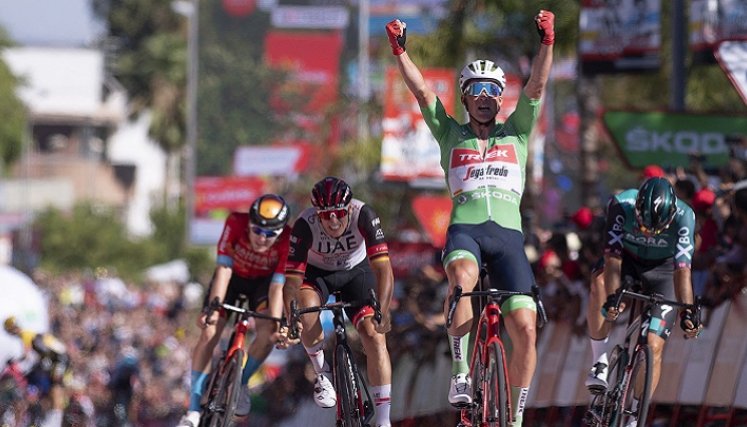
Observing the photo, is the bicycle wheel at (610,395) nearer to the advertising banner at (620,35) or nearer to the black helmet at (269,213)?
the black helmet at (269,213)

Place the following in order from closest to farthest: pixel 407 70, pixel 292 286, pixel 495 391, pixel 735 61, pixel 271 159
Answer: pixel 495 391 → pixel 407 70 → pixel 292 286 → pixel 735 61 → pixel 271 159

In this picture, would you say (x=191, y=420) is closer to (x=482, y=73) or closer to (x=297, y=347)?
(x=482, y=73)

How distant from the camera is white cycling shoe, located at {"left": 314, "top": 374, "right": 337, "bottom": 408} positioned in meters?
10.9

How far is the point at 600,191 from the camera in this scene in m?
24.7

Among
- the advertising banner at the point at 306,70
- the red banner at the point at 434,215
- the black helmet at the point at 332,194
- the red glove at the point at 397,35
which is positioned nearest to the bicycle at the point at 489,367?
A: the black helmet at the point at 332,194

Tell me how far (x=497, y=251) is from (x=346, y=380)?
1.55 m

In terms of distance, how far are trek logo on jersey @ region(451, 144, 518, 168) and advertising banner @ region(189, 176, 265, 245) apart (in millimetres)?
35508

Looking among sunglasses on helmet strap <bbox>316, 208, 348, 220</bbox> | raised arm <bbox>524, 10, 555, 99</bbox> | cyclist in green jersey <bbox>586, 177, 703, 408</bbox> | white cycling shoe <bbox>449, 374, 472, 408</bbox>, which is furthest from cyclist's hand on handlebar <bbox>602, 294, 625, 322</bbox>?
sunglasses on helmet strap <bbox>316, 208, 348, 220</bbox>

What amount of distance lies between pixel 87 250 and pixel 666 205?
7339 cm

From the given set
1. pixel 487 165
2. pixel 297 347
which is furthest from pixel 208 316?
pixel 297 347

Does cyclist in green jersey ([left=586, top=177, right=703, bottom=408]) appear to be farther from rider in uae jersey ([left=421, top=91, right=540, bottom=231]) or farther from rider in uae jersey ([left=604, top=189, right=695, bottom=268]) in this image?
rider in uae jersey ([left=421, top=91, right=540, bottom=231])

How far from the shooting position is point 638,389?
33.8 feet

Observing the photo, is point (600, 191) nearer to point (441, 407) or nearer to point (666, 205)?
point (441, 407)

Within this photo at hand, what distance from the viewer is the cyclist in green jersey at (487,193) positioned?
10.1 meters
